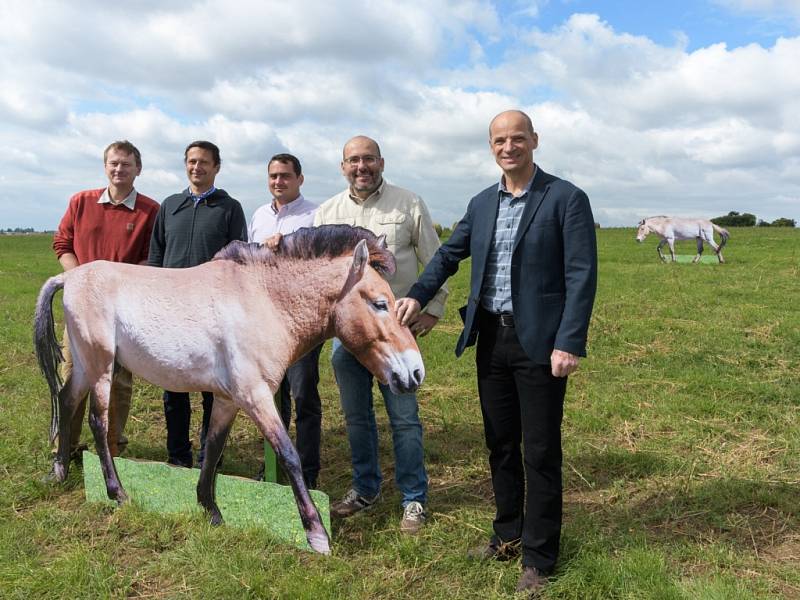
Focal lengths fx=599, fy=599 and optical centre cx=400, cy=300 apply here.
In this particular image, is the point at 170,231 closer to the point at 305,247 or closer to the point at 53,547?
the point at 305,247

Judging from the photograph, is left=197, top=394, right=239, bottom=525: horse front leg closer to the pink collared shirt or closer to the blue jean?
the blue jean

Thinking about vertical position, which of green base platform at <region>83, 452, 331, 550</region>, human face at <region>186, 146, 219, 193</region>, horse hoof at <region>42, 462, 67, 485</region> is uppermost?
human face at <region>186, 146, 219, 193</region>

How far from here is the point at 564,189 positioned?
10.4 feet

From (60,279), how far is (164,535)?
178cm

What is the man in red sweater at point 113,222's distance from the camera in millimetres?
4656

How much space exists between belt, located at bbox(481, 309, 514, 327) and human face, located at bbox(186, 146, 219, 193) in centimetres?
235

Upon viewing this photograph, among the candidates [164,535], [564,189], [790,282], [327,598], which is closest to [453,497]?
[327,598]

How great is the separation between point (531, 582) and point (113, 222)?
13.0 ft

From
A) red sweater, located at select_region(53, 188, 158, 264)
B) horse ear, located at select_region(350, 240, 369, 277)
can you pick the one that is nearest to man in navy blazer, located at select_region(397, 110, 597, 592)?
horse ear, located at select_region(350, 240, 369, 277)

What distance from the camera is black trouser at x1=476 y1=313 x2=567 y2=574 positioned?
127 inches

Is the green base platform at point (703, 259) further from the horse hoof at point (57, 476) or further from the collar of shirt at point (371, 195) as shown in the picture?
the horse hoof at point (57, 476)

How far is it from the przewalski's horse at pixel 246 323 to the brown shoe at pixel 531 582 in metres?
1.12

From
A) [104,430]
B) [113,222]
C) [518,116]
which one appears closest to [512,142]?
[518,116]

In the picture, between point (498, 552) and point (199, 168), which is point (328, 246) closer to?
point (199, 168)
